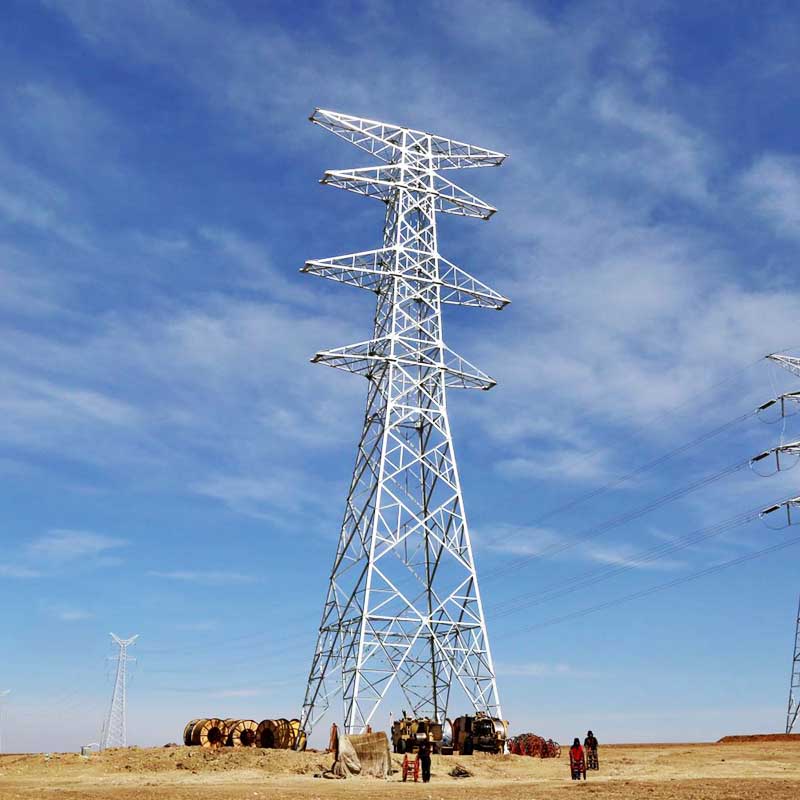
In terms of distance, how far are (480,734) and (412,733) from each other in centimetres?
311

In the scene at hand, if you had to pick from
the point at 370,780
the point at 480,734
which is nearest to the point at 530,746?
the point at 480,734

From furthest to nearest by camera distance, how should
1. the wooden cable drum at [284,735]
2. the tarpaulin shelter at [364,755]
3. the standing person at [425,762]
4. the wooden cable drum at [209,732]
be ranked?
the wooden cable drum at [209,732]
the wooden cable drum at [284,735]
the tarpaulin shelter at [364,755]
the standing person at [425,762]

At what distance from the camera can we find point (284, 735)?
146 feet

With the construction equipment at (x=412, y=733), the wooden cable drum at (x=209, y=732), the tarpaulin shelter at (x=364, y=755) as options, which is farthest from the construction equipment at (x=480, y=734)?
the wooden cable drum at (x=209, y=732)

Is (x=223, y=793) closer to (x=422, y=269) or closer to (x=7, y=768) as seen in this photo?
(x=7, y=768)

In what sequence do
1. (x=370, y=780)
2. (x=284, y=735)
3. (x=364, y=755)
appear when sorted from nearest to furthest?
(x=370, y=780), (x=364, y=755), (x=284, y=735)

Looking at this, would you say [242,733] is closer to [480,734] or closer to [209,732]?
[209,732]

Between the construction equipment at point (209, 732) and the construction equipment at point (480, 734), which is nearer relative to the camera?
the construction equipment at point (480, 734)

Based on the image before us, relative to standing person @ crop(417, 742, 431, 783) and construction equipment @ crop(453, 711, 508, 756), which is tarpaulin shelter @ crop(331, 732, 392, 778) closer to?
standing person @ crop(417, 742, 431, 783)

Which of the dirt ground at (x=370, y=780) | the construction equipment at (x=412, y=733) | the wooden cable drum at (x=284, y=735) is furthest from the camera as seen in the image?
the wooden cable drum at (x=284, y=735)

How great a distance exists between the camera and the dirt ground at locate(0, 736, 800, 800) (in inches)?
1023

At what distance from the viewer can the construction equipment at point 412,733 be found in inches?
1583

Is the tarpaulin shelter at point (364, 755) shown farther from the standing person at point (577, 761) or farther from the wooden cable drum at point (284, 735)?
the wooden cable drum at point (284, 735)

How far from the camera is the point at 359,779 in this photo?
33844 mm
